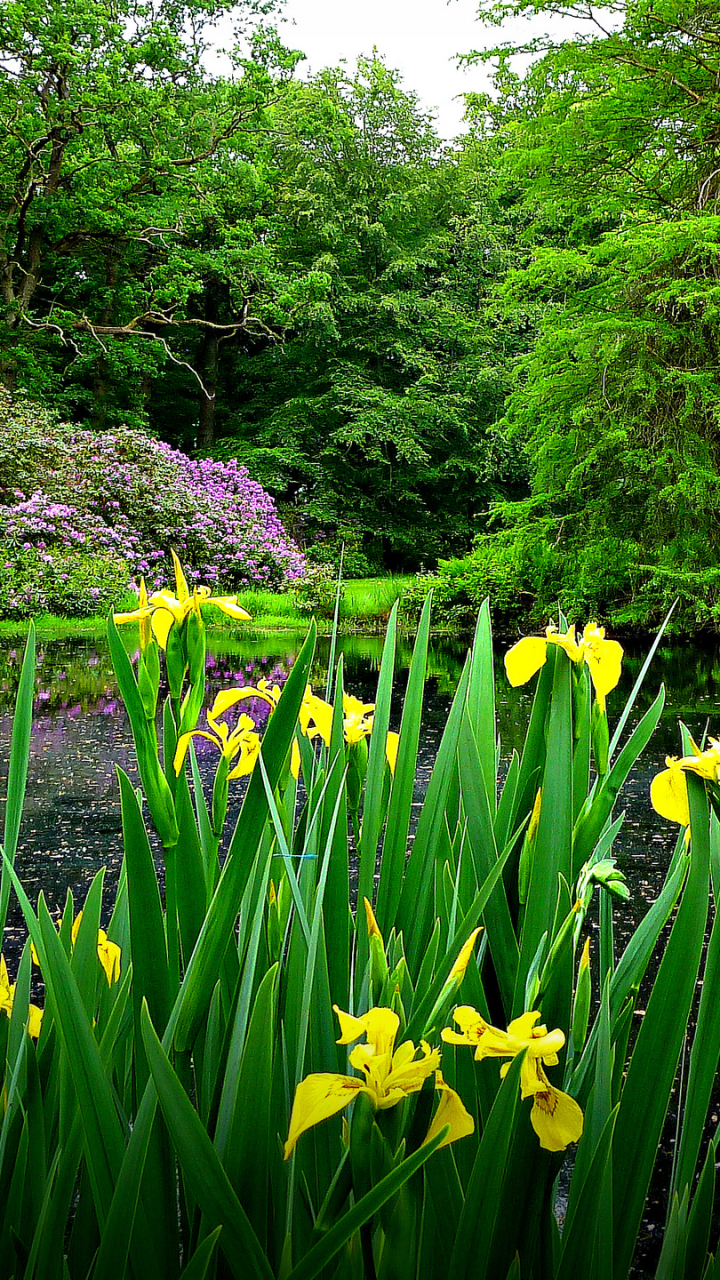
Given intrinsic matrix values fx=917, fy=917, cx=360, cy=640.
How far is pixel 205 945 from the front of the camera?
0.42 m

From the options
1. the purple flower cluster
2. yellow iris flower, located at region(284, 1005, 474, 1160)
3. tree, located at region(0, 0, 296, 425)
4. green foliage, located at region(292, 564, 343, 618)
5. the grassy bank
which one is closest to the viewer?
yellow iris flower, located at region(284, 1005, 474, 1160)

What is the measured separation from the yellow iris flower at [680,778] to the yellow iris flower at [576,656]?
0.22 feet

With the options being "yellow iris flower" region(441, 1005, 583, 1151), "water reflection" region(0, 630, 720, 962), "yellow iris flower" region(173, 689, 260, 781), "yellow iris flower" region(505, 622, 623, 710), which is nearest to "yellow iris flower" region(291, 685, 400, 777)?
"yellow iris flower" region(173, 689, 260, 781)

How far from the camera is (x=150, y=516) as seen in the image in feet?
30.8

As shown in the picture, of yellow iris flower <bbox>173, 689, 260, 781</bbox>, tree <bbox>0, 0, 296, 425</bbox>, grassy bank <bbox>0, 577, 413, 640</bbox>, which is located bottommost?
grassy bank <bbox>0, 577, 413, 640</bbox>

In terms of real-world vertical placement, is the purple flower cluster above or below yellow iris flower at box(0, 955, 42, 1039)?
above

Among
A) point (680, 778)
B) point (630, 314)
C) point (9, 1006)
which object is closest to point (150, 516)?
point (630, 314)

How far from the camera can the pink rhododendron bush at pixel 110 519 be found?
767 centimetres

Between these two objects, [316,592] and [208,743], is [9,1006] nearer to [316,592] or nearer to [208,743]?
[208,743]

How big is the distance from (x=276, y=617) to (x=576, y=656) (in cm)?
808

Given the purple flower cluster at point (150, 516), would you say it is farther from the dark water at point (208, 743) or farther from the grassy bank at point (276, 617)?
the dark water at point (208, 743)

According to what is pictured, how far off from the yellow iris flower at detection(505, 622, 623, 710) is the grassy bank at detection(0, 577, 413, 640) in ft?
21.1

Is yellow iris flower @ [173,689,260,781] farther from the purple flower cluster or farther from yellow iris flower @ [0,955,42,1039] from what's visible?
the purple flower cluster

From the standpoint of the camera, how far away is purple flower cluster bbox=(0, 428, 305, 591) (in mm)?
8430
